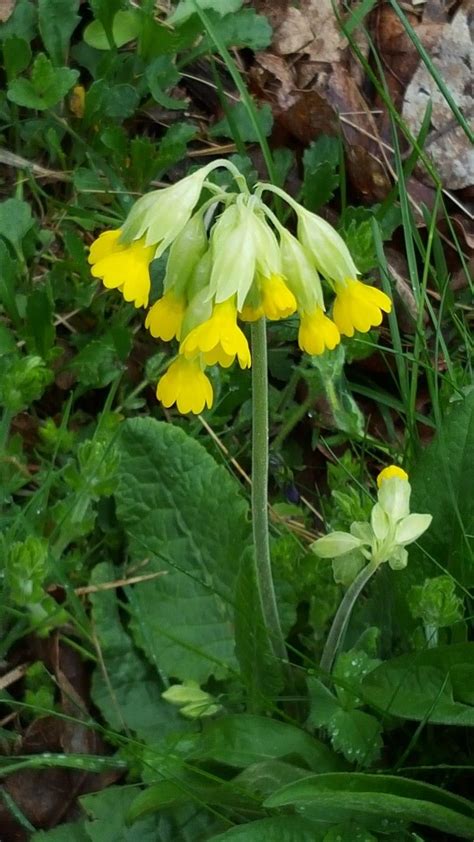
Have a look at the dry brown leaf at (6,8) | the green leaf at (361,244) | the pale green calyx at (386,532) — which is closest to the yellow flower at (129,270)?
the pale green calyx at (386,532)

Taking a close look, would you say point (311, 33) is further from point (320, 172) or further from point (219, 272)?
point (219, 272)

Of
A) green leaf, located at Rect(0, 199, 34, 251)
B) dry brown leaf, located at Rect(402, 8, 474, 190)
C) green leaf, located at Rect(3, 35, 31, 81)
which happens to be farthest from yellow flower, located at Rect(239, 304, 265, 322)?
dry brown leaf, located at Rect(402, 8, 474, 190)

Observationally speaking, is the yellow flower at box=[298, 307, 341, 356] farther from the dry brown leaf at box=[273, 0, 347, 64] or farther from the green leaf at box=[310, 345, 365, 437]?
the dry brown leaf at box=[273, 0, 347, 64]

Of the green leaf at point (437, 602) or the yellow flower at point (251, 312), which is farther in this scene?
the green leaf at point (437, 602)

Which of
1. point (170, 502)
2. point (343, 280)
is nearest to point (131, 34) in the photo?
point (170, 502)

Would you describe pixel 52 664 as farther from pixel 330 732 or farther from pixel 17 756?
pixel 330 732

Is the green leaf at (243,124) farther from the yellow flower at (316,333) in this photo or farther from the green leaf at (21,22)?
the yellow flower at (316,333)

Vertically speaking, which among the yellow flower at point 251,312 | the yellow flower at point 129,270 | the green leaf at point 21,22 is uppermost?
the green leaf at point 21,22

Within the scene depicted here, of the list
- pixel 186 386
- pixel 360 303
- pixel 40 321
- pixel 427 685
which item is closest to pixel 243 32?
pixel 40 321
